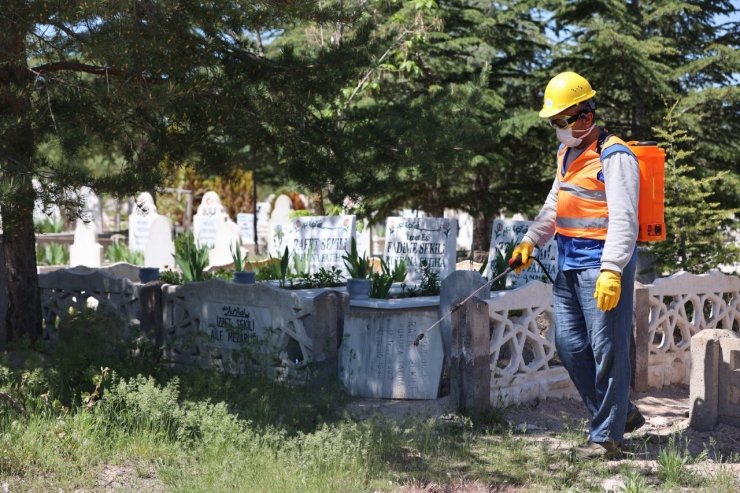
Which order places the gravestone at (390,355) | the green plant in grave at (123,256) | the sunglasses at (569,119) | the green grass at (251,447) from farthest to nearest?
1. the green plant in grave at (123,256)
2. the gravestone at (390,355)
3. the sunglasses at (569,119)
4. the green grass at (251,447)

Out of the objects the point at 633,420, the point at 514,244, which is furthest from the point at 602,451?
the point at 514,244

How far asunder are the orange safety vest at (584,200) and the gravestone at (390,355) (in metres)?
2.05

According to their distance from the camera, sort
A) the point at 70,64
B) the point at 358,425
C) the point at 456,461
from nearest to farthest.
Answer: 1. the point at 456,461
2. the point at 358,425
3. the point at 70,64

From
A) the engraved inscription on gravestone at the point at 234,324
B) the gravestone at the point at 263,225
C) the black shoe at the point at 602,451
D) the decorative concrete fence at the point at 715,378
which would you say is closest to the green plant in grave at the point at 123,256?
the engraved inscription on gravestone at the point at 234,324

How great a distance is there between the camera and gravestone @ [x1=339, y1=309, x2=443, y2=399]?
7297mm

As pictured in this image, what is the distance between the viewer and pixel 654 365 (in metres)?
8.12

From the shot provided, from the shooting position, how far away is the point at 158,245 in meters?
16.9

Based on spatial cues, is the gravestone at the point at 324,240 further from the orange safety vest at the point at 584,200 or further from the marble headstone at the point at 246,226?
the marble headstone at the point at 246,226

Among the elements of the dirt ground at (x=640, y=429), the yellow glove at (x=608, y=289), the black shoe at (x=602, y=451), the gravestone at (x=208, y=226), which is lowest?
the dirt ground at (x=640, y=429)

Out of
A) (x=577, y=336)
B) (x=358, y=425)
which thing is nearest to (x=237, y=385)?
(x=358, y=425)

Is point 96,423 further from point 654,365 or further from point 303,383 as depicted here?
point 654,365

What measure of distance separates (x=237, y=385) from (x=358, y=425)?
57.4 inches

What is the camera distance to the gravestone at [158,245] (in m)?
16.8

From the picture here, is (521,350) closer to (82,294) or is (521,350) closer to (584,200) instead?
(584,200)
